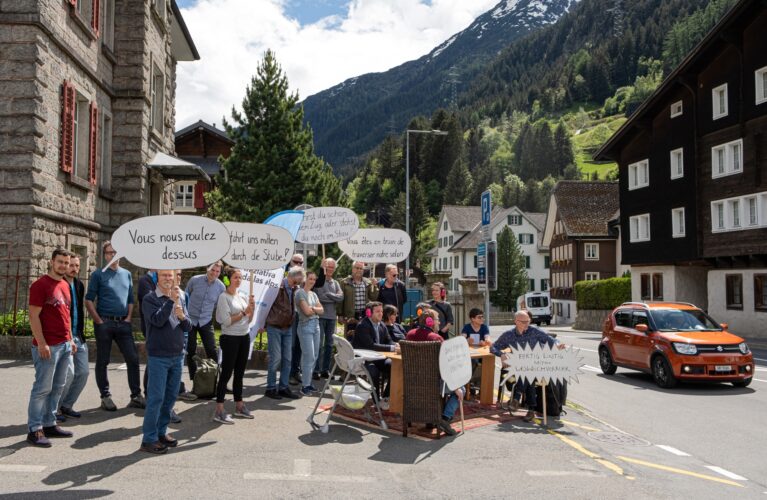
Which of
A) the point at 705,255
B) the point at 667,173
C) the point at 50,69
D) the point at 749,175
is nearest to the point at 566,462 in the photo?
the point at 50,69

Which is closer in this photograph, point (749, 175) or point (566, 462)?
point (566, 462)

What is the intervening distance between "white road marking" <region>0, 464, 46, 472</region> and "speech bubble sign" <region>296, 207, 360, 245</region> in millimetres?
7510

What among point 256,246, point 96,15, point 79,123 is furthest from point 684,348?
point 96,15

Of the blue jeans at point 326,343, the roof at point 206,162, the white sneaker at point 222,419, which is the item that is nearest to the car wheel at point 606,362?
the blue jeans at point 326,343

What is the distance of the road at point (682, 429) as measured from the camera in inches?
291

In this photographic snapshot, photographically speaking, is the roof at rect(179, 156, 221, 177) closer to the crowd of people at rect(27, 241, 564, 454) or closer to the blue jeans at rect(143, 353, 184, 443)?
the crowd of people at rect(27, 241, 564, 454)

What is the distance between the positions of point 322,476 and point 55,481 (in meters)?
2.33

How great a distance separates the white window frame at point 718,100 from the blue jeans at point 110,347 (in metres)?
32.9

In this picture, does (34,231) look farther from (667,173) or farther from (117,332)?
(667,173)

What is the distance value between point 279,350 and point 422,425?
2.56 m

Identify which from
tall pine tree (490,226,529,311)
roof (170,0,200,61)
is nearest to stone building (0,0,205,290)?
roof (170,0,200,61)

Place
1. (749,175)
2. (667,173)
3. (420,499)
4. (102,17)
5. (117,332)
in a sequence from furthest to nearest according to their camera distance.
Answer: (667,173) < (749,175) < (102,17) < (117,332) < (420,499)

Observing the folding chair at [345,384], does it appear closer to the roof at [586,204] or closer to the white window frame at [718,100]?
the white window frame at [718,100]

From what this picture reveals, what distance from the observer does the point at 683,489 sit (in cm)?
661
